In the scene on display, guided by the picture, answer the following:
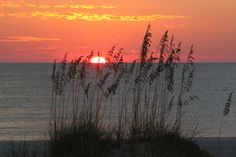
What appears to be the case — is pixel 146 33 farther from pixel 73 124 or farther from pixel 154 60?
pixel 73 124

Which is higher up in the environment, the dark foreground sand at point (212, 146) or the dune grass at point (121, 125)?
the dune grass at point (121, 125)

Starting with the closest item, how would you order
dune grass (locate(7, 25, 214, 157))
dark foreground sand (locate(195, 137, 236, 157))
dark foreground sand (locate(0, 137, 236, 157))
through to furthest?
dune grass (locate(7, 25, 214, 157)) → dark foreground sand (locate(0, 137, 236, 157)) → dark foreground sand (locate(195, 137, 236, 157))

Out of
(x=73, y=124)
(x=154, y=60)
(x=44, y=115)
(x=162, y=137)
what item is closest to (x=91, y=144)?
(x=73, y=124)

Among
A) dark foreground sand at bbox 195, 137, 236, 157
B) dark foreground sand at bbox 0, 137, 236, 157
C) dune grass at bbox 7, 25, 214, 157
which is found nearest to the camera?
dune grass at bbox 7, 25, 214, 157

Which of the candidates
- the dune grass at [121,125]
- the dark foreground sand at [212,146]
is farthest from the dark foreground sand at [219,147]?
the dune grass at [121,125]

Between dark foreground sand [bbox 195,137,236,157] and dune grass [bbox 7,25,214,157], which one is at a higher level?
dune grass [bbox 7,25,214,157]

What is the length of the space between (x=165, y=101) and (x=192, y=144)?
113 cm

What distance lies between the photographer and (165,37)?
11.1m

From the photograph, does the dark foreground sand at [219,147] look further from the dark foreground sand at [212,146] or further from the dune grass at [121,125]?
the dune grass at [121,125]

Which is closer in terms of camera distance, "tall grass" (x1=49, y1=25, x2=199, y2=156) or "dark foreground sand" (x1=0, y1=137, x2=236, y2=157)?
"tall grass" (x1=49, y1=25, x2=199, y2=156)

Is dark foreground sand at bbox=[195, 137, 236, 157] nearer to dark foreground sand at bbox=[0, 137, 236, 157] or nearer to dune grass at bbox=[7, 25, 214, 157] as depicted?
dark foreground sand at bbox=[0, 137, 236, 157]

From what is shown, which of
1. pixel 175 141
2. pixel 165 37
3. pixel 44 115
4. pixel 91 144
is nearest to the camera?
pixel 91 144

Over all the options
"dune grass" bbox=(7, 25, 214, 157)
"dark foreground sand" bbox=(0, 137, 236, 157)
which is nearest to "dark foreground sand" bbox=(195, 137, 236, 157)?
"dark foreground sand" bbox=(0, 137, 236, 157)

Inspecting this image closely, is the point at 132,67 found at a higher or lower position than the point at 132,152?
higher
